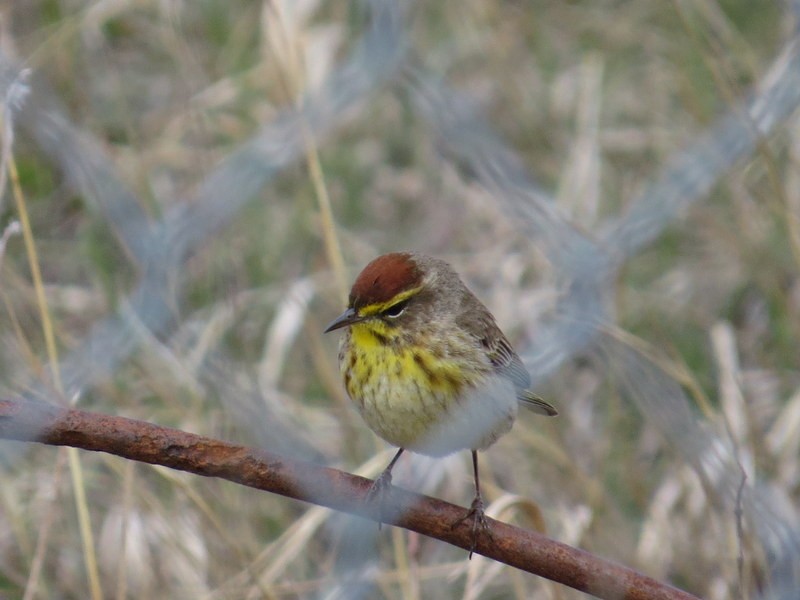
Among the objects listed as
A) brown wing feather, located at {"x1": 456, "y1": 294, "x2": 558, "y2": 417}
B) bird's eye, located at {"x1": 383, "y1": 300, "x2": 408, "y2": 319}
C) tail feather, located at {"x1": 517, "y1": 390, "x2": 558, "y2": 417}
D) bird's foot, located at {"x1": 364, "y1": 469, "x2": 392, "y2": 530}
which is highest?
bird's eye, located at {"x1": 383, "y1": 300, "x2": 408, "y2": 319}

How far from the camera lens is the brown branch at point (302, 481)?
1090mm

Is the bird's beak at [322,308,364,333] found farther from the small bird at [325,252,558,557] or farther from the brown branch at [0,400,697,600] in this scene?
the brown branch at [0,400,697,600]

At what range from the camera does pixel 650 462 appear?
316 centimetres

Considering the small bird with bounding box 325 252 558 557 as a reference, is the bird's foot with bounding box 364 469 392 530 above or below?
below

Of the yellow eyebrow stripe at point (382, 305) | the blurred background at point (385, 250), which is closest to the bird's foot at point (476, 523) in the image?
the blurred background at point (385, 250)

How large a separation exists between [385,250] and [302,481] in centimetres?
238

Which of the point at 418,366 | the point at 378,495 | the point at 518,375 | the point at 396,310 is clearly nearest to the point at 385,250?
the point at 518,375

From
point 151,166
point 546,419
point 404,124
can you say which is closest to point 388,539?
point 546,419

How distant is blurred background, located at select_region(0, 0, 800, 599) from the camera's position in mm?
2107

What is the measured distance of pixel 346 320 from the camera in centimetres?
199

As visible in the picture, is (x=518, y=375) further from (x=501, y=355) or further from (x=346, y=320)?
(x=346, y=320)

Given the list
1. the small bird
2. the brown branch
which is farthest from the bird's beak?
the brown branch

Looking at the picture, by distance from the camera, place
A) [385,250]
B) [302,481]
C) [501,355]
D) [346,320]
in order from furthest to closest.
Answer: [385,250] → [501,355] → [346,320] → [302,481]

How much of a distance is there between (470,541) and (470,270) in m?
2.03
